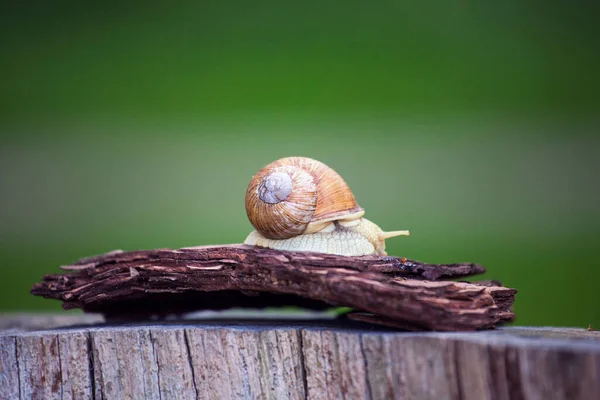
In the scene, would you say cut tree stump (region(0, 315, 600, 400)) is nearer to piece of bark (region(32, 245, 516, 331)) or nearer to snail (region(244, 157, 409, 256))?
piece of bark (region(32, 245, 516, 331))

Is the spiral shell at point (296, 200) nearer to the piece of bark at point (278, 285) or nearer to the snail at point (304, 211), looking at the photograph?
the snail at point (304, 211)

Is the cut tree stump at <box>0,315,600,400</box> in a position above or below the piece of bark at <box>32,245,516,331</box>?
below

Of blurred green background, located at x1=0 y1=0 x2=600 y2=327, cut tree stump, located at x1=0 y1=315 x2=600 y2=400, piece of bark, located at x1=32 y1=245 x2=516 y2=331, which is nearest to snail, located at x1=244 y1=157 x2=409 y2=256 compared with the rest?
piece of bark, located at x1=32 y1=245 x2=516 y2=331

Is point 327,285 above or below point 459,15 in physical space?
below

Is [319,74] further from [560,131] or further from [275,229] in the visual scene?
[275,229]

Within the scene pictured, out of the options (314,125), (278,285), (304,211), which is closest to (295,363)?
(278,285)

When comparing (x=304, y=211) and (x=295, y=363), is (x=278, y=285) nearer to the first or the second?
(x=295, y=363)

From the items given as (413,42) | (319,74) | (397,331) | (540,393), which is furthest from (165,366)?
(413,42)
